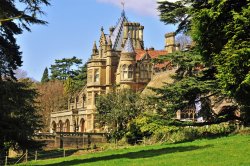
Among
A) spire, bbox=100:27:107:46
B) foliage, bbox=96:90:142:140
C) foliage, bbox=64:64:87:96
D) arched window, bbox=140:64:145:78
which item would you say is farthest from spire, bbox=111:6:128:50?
foliage, bbox=96:90:142:140

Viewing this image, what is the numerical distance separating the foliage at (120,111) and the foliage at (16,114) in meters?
15.2

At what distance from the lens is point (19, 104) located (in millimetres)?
21734

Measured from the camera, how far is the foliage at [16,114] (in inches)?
816

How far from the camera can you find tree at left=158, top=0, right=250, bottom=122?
16969mm

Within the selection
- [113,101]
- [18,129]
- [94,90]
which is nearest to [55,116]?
[94,90]

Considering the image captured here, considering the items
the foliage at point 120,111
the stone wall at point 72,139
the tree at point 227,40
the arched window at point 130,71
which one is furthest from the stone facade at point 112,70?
the tree at point 227,40

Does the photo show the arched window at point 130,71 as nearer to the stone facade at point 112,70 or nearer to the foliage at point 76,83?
the stone facade at point 112,70

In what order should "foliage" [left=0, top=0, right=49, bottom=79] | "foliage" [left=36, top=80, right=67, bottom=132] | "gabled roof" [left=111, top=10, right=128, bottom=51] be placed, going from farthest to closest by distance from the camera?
"foliage" [left=36, top=80, right=67, bottom=132] < "gabled roof" [left=111, top=10, right=128, bottom=51] < "foliage" [left=0, top=0, right=49, bottom=79]

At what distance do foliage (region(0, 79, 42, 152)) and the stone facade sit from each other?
2739 centimetres

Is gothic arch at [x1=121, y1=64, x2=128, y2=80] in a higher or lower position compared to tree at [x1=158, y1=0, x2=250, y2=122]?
higher

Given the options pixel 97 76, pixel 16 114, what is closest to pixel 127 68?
pixel 97 76

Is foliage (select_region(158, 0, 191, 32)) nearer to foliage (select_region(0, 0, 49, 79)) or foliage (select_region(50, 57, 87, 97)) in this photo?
foliage (select_region(0, 0, 49, 79))

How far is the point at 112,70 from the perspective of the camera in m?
58.2

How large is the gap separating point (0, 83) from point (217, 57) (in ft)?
30.8
